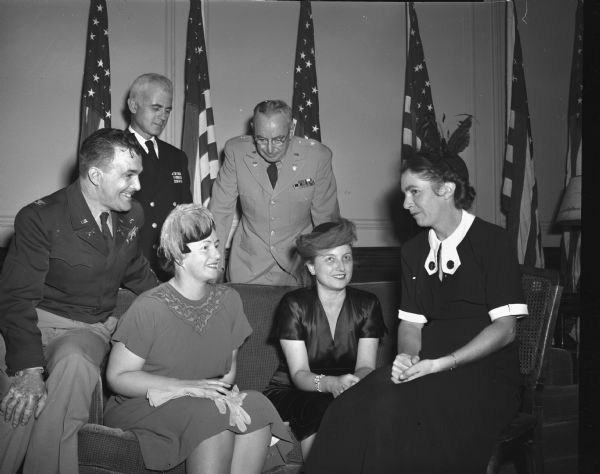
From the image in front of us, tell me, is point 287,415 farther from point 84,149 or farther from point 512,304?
point 84,149

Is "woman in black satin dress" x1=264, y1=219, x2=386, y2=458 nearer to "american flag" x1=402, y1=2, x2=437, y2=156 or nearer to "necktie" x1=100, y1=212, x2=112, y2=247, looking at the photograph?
"necktie" x1=100, y1=212, x2=112, y2=247

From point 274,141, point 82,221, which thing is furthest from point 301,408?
point 274,141

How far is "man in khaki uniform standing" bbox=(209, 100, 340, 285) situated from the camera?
4191 mm

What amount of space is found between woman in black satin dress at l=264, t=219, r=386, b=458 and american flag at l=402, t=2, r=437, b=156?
3.66 metres

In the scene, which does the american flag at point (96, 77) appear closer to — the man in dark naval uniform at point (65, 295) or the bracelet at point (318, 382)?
the man in dark naval uniform at point (65, 295)

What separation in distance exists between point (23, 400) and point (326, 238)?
146cm

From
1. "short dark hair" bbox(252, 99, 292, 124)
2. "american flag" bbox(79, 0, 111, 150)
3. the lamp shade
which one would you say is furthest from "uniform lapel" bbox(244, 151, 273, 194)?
the lamp shade

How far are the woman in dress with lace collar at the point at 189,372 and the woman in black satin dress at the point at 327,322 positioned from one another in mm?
261

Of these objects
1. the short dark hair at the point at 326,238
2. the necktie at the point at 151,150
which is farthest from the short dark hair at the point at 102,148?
the necktie at the point at 151,150

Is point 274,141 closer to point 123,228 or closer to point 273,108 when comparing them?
point 273,108

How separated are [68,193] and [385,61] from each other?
4676 millimetres

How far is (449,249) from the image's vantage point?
2.94 m

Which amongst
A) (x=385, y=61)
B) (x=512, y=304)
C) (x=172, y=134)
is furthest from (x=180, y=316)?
(x=385, y=61)

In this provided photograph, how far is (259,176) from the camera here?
4.23 metres
